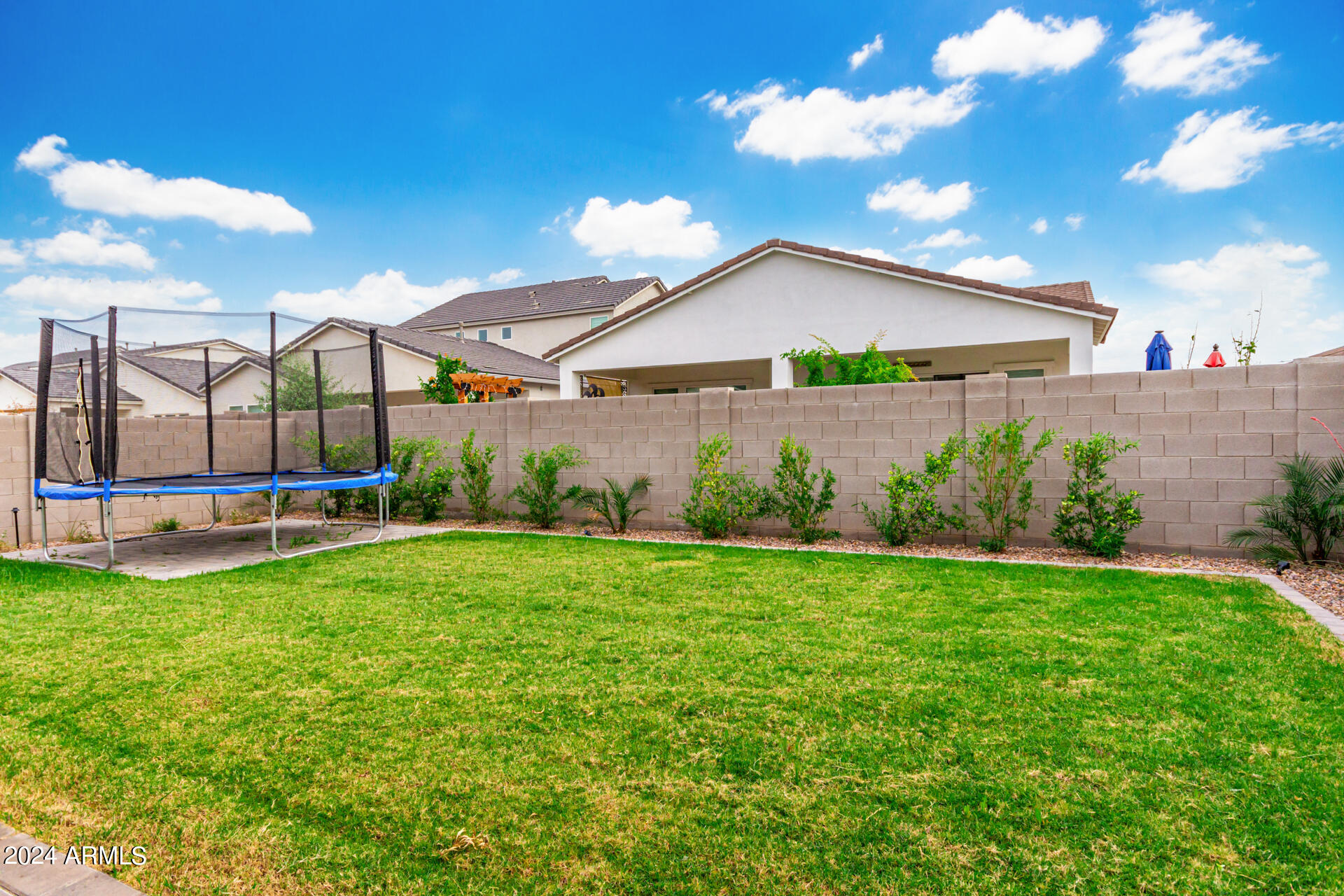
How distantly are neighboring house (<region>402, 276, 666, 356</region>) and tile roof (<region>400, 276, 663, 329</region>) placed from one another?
3 cm

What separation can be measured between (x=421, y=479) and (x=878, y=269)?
8.89m

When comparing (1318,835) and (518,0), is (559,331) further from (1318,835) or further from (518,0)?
(1318,835)

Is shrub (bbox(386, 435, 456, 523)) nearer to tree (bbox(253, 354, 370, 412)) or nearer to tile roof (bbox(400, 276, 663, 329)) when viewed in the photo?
tree (bbox(253, 354, 370, 412))

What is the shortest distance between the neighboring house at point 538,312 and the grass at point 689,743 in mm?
21878

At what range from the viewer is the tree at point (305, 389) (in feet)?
27.0

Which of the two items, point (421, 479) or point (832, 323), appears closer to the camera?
point (421, 479)

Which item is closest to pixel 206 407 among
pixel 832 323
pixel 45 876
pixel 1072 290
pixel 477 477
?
pixel 477 477

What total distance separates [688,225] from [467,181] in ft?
56.4

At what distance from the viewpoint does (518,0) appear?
1102 cm

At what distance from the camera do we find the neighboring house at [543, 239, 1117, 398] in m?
11.7

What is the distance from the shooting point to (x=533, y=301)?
27516 mm

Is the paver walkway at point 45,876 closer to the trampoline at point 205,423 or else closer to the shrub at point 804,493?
the trampoline at point 205,423

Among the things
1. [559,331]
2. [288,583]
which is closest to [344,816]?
[288,583]

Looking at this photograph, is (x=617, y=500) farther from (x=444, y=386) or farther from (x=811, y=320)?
(x=444, y=386)
